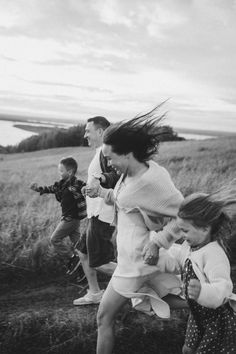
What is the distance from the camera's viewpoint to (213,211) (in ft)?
8.42

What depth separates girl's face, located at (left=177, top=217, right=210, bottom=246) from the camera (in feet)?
8.48

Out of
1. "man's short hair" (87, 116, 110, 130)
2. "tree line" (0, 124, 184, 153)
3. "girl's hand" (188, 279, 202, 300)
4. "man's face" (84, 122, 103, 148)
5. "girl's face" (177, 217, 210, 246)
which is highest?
"man's short hair" (87, 116, 110, 130)

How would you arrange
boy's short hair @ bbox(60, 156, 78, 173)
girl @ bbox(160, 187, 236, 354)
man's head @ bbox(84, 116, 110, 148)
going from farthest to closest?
boy's short hair @ bbox(60, 156, 78, 173)
man's head @ bbox(84, 116, 110, 148)
girl @ bbox(160, 187, 236, 354)

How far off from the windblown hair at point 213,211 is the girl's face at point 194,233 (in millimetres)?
24

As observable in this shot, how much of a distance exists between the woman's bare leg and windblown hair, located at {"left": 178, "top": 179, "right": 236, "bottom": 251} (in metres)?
0.76

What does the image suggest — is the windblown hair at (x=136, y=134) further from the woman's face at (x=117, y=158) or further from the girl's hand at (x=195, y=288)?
the girl's hand at (x=195, y=288)

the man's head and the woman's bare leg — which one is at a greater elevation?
the man's head

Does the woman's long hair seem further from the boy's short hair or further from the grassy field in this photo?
the boy's short hair

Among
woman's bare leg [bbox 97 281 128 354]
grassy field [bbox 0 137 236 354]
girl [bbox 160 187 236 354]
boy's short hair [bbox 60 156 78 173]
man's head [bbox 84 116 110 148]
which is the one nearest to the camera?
girl [bbox 160 187 236 354]

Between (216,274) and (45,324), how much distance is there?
205 cm

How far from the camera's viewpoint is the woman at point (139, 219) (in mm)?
2838

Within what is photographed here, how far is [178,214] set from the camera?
265cm

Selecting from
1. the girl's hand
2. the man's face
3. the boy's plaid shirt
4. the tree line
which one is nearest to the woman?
the girl's hand

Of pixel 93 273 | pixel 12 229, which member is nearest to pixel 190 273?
pixel 93 273
